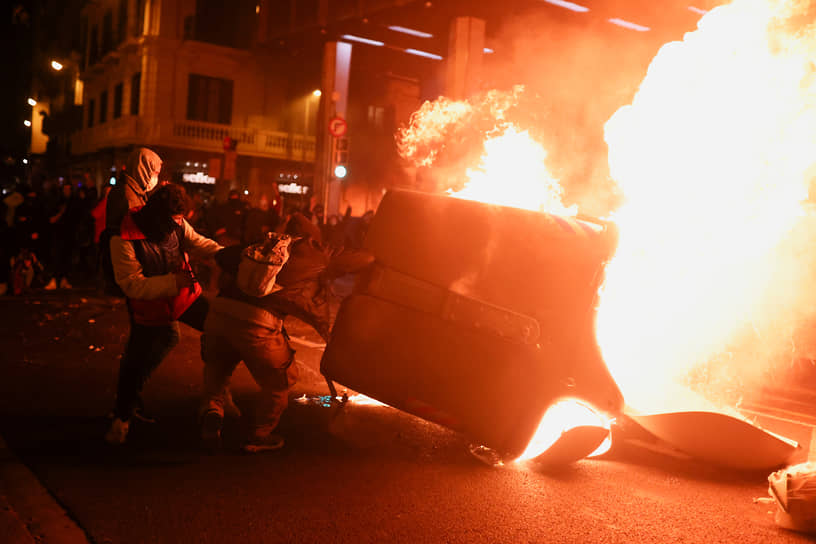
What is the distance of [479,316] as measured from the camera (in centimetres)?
446

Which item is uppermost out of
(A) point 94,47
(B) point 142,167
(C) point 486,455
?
(A) point 94,47

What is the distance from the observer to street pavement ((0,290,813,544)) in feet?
12.3

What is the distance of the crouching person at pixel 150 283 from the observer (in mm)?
4582

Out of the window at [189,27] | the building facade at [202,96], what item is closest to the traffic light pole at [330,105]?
the building facade at [202,96]

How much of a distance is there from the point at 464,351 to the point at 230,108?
33.2m

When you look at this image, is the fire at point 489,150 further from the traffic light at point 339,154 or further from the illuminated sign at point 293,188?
the illuminated sign at point 293,188

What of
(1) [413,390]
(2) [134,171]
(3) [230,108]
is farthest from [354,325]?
(3) [230,108]

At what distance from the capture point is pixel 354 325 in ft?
15.4

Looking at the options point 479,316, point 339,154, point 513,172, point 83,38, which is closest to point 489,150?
point 513,172

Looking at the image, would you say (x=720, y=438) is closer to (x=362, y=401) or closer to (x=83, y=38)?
(x=362, y=401)

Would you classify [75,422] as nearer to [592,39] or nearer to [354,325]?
[354,325]

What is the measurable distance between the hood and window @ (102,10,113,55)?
37193mm

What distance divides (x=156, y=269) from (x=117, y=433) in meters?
1.07

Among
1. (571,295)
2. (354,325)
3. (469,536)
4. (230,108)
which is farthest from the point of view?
(230,108)
